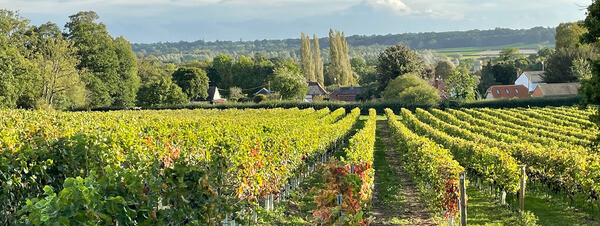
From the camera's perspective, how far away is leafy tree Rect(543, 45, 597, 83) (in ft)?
225

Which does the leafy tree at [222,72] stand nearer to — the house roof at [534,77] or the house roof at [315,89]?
the house roof at [315,89]

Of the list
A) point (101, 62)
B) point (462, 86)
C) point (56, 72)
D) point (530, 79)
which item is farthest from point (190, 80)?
point (530, 79)

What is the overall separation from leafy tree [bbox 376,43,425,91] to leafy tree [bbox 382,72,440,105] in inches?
85.7

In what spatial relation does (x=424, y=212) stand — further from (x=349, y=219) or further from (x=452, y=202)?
(x=349, y=219)

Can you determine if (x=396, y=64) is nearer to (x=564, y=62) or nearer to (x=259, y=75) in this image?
(x=564, y=62)

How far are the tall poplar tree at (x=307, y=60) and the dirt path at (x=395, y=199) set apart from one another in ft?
269

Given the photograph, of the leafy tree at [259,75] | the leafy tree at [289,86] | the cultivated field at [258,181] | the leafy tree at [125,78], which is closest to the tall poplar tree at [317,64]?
the leafy tree at [259,75]

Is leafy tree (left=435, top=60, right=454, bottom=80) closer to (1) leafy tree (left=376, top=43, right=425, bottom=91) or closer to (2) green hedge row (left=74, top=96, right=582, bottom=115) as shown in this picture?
(1) leafy tree (left=376, top=43, right=425, bottom=91)

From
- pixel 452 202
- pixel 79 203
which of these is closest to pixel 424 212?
pixel 452 202

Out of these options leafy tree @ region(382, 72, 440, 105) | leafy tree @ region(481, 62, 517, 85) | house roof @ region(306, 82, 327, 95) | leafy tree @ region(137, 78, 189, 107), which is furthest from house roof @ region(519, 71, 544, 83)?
leafy tree @ region(137, 78, 189, 107)

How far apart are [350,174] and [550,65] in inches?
2834

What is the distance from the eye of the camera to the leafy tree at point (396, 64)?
68.9m

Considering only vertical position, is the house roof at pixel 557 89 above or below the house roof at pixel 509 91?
above

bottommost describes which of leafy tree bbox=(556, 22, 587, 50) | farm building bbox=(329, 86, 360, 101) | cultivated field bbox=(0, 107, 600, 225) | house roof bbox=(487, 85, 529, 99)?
farm building bbox=(329, 86, 360, 101)
